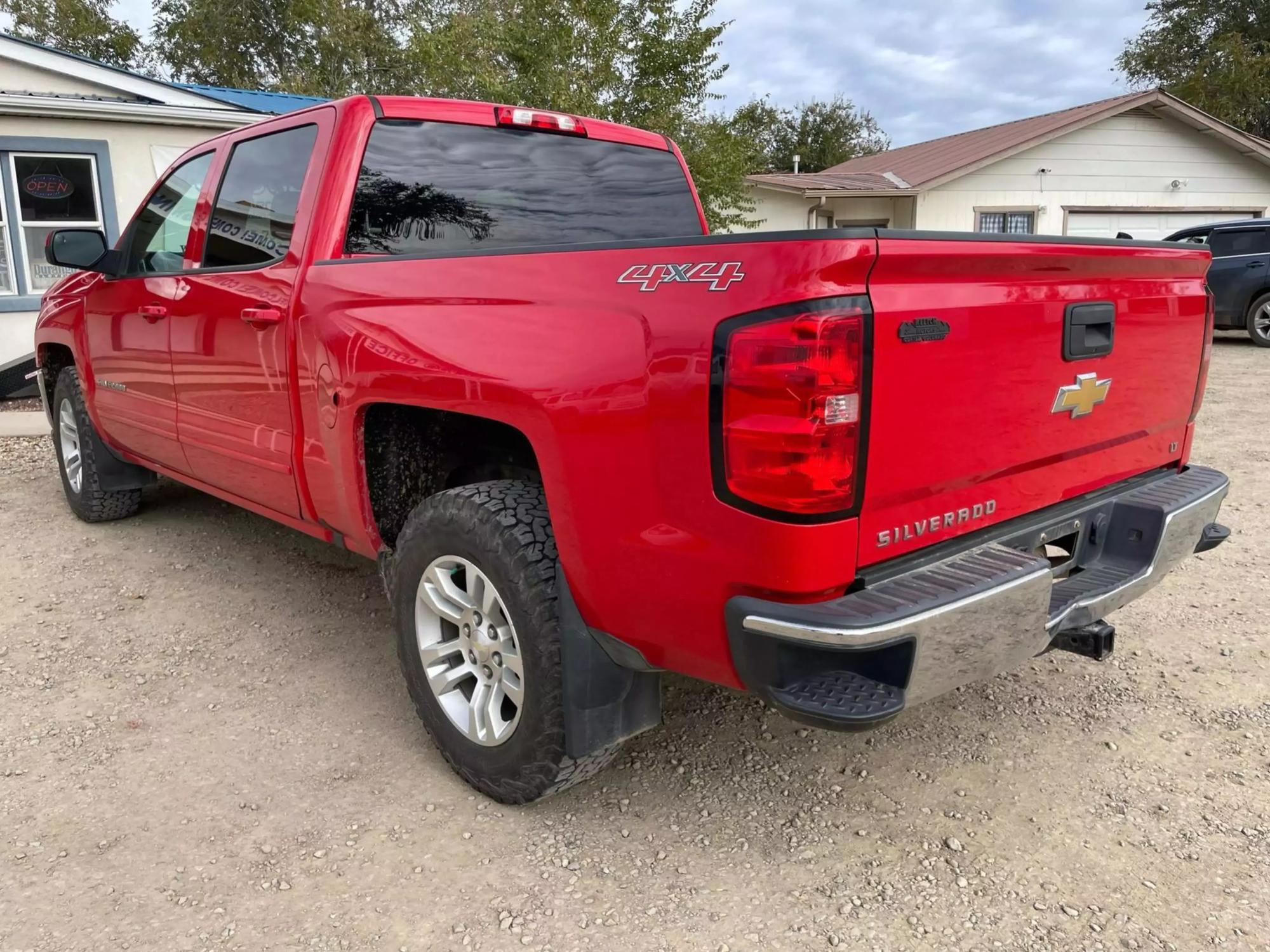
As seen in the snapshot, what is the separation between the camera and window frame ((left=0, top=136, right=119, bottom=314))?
420 inches

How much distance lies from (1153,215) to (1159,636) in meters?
18.1

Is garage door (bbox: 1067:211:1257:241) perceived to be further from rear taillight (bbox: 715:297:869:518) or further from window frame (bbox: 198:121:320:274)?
rear taillight (bbox: 715:297:869:518)

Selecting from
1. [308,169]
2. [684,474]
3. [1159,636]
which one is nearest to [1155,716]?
[1159,636]

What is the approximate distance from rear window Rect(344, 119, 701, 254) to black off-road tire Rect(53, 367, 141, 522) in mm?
2853

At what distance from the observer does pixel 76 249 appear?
425 centimetres

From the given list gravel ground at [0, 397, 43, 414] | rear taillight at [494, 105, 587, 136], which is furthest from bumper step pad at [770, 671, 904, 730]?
gravel ground at [0, 397, 43, 414]

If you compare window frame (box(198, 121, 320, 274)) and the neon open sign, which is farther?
the neon open sign

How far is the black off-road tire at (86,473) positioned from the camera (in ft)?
16.9

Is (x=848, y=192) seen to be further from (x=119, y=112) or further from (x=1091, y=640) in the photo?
(x=1091, y=640)

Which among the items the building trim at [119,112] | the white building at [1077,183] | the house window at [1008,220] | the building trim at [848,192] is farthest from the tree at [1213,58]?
the building trim at [119,112]

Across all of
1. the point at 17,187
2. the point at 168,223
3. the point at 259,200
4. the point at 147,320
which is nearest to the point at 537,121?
the point at 259,200

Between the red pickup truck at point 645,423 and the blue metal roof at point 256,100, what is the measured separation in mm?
9728

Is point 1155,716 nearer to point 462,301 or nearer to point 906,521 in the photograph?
point 906,521

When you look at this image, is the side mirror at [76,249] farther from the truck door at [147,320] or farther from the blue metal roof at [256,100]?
the blue metal roof at [256,100]
